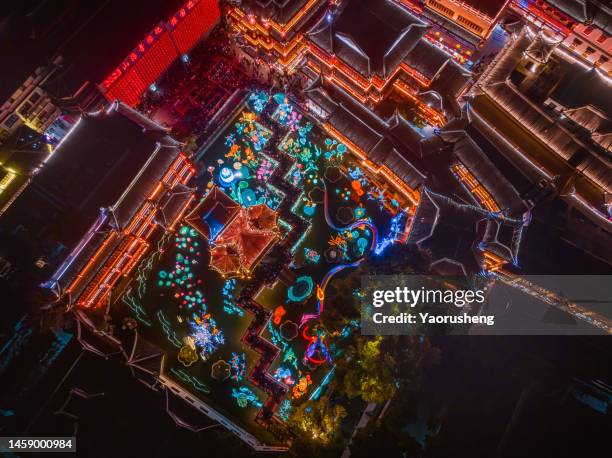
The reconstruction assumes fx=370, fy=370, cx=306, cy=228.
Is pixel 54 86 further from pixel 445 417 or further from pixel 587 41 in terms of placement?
pixel 587 41

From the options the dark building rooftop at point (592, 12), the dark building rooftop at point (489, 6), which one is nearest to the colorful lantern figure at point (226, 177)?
the dark building rooftop at point (489, 6)

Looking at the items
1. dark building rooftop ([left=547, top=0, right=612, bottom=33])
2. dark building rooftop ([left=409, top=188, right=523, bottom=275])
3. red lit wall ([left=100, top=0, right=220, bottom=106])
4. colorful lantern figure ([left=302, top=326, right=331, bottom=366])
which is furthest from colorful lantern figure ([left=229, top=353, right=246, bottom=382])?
dark building rooftop ([left=547, top=0, right=612, bottom=33])

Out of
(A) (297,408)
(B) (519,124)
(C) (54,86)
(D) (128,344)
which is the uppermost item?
(B) (519,124)

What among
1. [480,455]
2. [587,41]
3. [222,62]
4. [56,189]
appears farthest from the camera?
[222,62]

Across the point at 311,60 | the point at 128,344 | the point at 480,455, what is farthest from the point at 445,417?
the point at 311,60

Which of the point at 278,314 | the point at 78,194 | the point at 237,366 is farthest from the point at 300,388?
the point at 78,194

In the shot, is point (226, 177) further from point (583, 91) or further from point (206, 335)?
point (583, 91)
